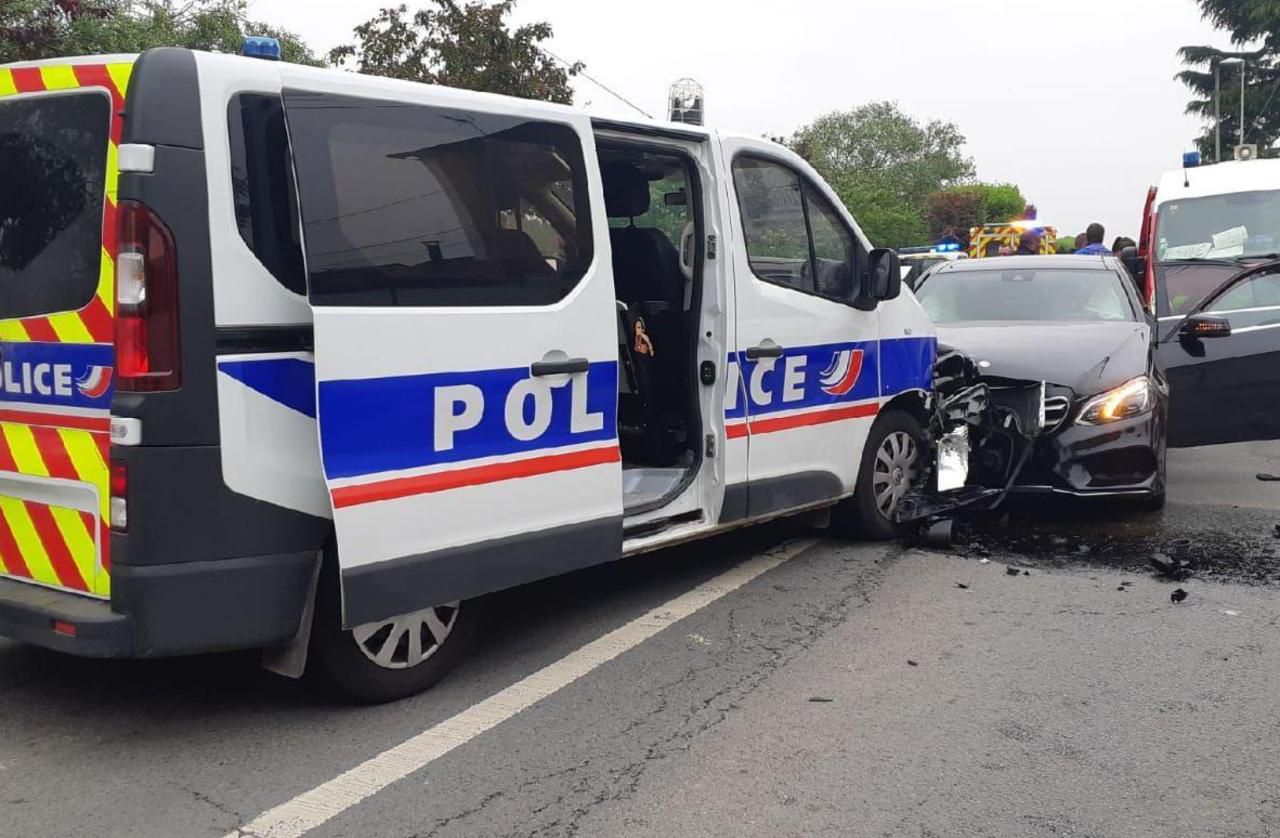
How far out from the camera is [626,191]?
534 centimetres

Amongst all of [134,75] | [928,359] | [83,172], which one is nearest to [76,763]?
[83,172]

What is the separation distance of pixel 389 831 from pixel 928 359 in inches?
170

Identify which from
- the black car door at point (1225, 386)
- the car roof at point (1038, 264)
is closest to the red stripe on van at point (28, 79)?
the car roof at point (1038, 264)

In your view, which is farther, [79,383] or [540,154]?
[540,154]

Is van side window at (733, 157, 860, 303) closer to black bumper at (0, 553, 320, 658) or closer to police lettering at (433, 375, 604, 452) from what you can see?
police lettering at (433, 375, 604, 452)

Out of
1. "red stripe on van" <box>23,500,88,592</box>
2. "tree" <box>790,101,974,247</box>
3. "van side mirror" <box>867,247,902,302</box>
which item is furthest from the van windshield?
"tree" <box>790,101,974,247</box>

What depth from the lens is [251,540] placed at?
3.36 m

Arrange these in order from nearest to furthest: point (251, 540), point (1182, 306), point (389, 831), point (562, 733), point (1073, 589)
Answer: point (389, 831) < point (251, 540) < point (562, 733) < point (1073, 589) < point (1182, 306)

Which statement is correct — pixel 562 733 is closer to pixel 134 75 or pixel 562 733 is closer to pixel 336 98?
pixel 336 98

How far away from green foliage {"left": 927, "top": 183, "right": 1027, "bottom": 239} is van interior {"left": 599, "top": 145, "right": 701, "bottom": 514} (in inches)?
2410

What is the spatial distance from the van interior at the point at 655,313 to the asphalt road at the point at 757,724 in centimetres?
63

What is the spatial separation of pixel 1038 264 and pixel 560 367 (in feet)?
17.4

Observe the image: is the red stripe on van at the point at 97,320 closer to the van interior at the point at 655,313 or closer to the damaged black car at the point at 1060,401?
the van interior at the point at 655,313

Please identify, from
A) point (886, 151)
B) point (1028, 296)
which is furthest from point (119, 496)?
point (886, 151)
